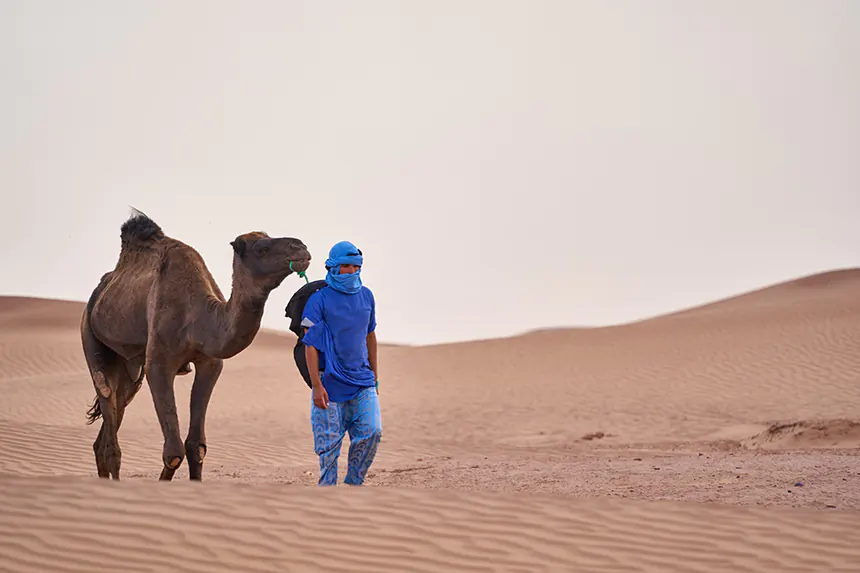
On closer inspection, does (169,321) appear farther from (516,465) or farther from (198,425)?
(516,465)

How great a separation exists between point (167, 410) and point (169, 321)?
81 cm

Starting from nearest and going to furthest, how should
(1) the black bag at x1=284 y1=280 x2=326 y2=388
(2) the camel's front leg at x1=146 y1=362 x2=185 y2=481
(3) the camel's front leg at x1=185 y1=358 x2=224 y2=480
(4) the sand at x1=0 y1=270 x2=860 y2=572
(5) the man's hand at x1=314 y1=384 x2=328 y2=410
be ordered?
(4) the sand at x1=0 y1=270 x2=860 y2=572 → (5) the man's hand at x1=314 y1=384 x2=328 y2=410 → (1) the black bag at x1=284 y1=280 x2=326 y2=388 → (2) the camel's front leg at x1=146 y1=362 x2=185 y2=481 → (3) the camel's front leg at x1=185 y1=358 x2=224 y2=480

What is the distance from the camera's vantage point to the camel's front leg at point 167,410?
31.4 ft

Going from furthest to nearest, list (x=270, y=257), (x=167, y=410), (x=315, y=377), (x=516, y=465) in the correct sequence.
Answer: (x=516, y=465) → (x=167, y=410) → (x=270, y=257) → (x=315, y=377)

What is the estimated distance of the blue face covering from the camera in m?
8.09

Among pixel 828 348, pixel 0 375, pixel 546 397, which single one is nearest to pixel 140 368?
pixel 546 397

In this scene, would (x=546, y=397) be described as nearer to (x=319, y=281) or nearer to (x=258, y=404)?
(x=258, y=404)

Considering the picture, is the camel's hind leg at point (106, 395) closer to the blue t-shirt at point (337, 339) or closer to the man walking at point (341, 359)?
the man walking at point (341, 359)

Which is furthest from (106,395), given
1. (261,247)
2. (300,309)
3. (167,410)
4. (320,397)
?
(320,397)

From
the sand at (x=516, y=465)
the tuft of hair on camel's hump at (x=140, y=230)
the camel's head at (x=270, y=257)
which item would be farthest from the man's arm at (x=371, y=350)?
the tuft of hair on camel's hump at (x=140, y=230)

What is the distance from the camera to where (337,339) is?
8.05 metres

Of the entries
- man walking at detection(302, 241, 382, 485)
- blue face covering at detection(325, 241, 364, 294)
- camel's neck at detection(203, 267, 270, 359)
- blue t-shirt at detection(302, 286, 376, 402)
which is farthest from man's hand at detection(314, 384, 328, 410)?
camel's neck at detection(203, 267, 270, 359)

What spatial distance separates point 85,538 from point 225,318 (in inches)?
122

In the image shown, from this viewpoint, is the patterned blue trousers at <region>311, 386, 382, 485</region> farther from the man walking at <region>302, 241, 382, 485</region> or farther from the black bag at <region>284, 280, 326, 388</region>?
the black bag at <region>284, 280, 326, 388</region>
